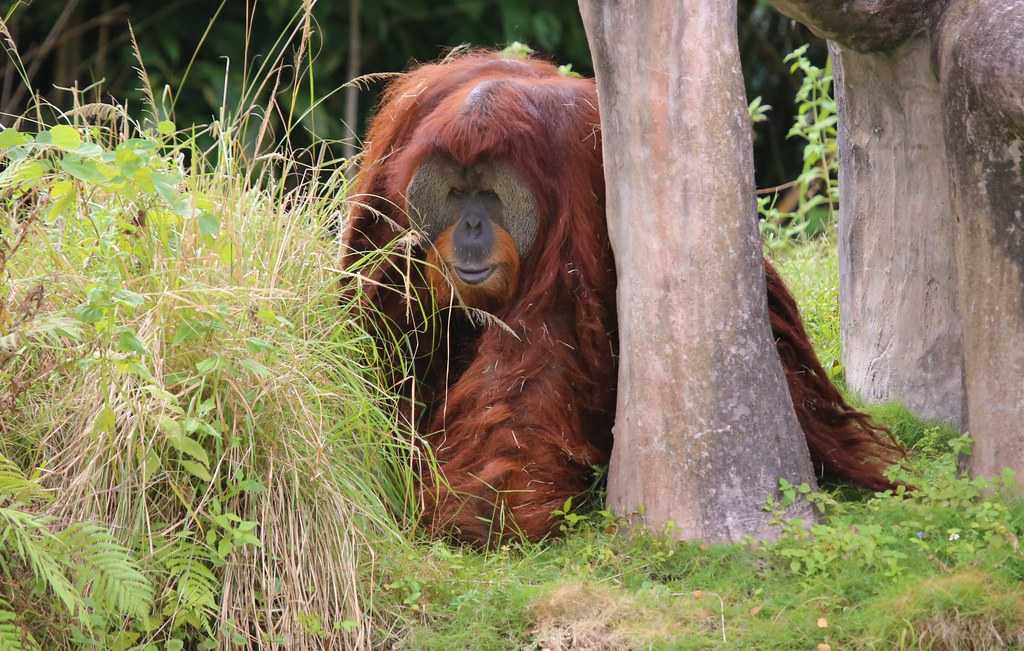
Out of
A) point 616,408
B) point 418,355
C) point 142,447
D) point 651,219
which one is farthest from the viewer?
point 418,355

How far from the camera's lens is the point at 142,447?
2775mm

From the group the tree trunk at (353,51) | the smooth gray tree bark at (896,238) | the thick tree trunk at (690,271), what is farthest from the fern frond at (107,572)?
the tree trunk at (353,51)

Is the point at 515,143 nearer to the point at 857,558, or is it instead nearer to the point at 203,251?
the point at 203,251

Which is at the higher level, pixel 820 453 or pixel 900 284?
pixel 900 284

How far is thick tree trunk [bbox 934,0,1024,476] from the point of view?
9.62 feet

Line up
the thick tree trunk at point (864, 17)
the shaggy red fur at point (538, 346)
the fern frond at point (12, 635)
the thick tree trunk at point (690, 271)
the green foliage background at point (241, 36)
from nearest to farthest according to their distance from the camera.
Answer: the fern frond at point (12, 635) → the thick tree trunk at point (690, 271) → the thick tree trunk at point (864, 17) → the shaggy red fur at point (538, 346) → the green foliage background at point (241, 36)

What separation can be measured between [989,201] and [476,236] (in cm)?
112

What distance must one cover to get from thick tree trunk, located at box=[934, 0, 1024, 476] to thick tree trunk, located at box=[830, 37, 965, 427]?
16.9 inches

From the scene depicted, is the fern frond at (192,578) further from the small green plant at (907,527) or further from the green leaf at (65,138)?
the small green plant at (907,527)

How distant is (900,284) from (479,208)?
3.50ft

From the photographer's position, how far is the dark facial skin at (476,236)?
3.47 metres

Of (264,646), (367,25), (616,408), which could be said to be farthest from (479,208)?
(367,25)

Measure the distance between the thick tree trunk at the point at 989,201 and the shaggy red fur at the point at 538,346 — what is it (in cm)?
44

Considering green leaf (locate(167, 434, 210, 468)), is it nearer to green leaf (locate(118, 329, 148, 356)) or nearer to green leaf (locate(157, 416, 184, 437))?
green leaf (locate(157, 416, 184, 437))
